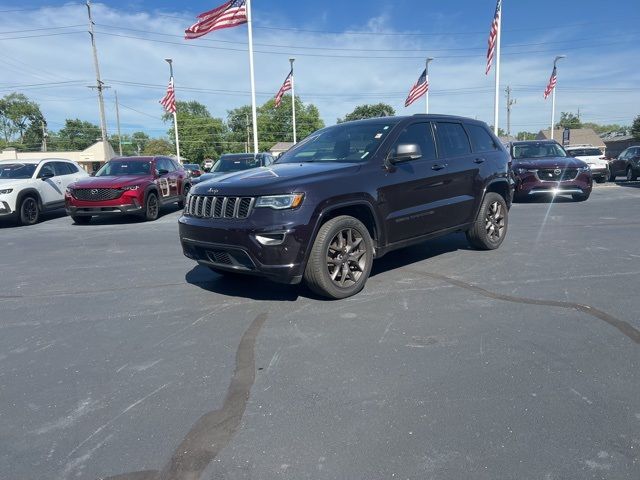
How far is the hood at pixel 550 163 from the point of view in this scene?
41.2 ft

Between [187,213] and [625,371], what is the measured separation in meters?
4.02

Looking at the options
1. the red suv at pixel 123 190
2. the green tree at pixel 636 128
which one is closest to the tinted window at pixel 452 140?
the red suv at pixel 123 190

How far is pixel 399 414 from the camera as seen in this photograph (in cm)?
274

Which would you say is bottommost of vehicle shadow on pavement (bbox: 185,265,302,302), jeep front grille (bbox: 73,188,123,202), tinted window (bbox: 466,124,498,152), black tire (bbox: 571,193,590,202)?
vehicle shadow on pavement (bbox: 185,265,302,302)

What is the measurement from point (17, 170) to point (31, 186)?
893 millimetres

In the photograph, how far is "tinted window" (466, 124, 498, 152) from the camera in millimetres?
6680

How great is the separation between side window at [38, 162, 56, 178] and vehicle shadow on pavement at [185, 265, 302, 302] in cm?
859

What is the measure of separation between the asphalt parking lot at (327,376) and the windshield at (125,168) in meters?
6.58

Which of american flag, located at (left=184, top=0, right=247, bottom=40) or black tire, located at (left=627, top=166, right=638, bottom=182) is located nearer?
american flag, located at (left=184, top=0, right=247, bottom=40)

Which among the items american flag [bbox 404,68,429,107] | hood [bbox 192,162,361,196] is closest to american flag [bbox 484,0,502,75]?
american flag [bbox 404,68,429,107]

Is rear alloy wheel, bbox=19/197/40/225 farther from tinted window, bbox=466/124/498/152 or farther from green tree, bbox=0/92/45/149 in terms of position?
green tree, bbox=0/92/45/149

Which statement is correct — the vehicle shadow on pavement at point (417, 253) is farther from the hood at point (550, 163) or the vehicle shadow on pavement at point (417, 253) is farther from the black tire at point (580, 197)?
the black tire at point (580, 197)

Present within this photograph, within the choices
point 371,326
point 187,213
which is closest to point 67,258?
point 187,213

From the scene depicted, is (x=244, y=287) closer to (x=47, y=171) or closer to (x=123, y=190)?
(x=123, y=190)
